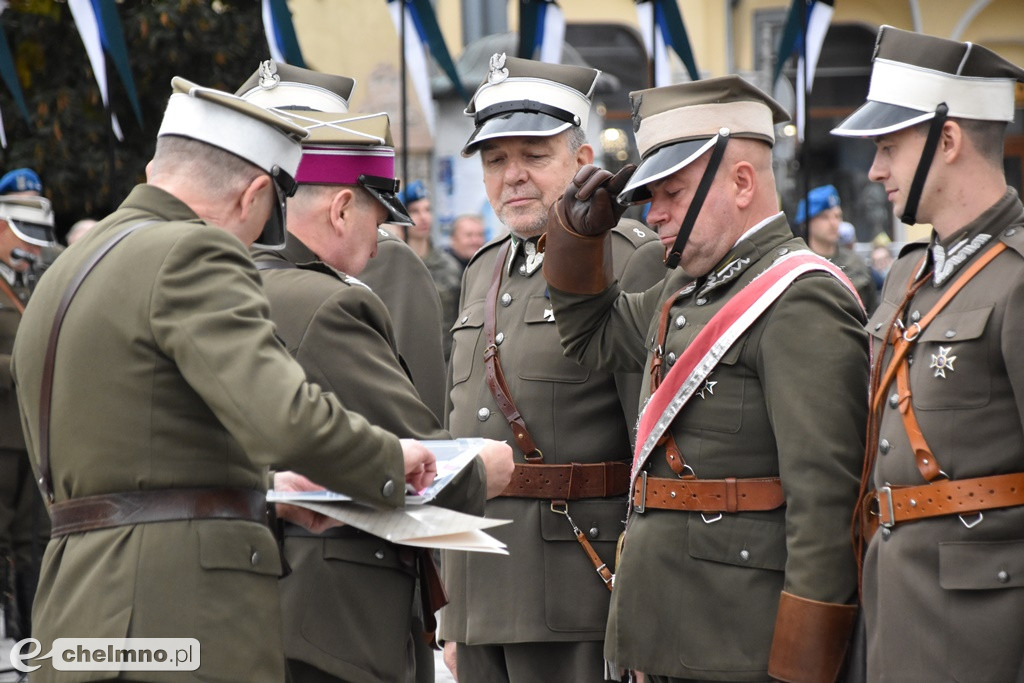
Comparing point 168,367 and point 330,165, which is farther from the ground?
point 330,165

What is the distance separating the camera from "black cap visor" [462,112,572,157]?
14.1 feet

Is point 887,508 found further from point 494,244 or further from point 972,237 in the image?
point 494,244

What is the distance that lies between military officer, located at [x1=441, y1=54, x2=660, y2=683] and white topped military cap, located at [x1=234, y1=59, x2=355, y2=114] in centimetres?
101

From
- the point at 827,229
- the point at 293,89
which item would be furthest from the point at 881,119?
the point at 827,229

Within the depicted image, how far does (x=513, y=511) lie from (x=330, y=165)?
117cm

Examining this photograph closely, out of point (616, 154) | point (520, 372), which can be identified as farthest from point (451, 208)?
point (520, 372)

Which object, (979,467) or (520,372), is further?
(520,372)

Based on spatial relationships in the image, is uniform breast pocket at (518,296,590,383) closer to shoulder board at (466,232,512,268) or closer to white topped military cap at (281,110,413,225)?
shoulder board at (466,232,512,268)

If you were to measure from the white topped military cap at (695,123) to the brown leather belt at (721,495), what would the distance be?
72 cm

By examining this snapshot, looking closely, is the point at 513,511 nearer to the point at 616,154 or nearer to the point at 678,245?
the point at 678,245

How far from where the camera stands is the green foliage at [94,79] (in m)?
13.2

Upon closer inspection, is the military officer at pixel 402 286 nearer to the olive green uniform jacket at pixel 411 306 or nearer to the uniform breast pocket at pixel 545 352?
the olive green uniform jacket at pixel 411 306

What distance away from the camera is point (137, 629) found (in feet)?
9.07

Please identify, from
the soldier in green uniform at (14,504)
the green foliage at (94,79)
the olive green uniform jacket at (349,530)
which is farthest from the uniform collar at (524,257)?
the green foliage at (94,79)
